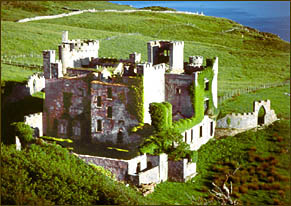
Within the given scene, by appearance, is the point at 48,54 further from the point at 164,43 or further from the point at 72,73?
the point at 164,43

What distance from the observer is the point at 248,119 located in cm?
5622

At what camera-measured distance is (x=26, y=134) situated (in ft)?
157

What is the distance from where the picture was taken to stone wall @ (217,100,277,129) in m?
55.4

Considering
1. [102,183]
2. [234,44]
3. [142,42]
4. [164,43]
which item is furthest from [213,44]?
[102,183]

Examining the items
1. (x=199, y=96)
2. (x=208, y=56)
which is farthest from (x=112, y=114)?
(x=208, y=56)

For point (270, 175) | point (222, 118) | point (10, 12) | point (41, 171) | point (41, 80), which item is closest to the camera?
point (41, 171)

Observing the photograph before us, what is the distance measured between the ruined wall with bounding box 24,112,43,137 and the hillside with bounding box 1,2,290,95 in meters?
22.1

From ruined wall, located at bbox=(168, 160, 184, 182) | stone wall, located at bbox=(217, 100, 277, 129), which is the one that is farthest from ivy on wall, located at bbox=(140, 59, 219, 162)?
stone wall, located at bbox=(217, 100, 277, 129)

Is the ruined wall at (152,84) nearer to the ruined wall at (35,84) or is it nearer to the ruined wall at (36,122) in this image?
the ruined wall at (36,122)

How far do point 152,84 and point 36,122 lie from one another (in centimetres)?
1078

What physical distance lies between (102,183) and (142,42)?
172 feet

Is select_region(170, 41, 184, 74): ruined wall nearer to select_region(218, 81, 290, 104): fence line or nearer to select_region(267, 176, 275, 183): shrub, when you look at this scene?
select_region(218, 81, 290, 104): fence line

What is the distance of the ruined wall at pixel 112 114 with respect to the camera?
157ft

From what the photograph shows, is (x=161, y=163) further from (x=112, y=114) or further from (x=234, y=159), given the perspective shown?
(x=234, y=159)
